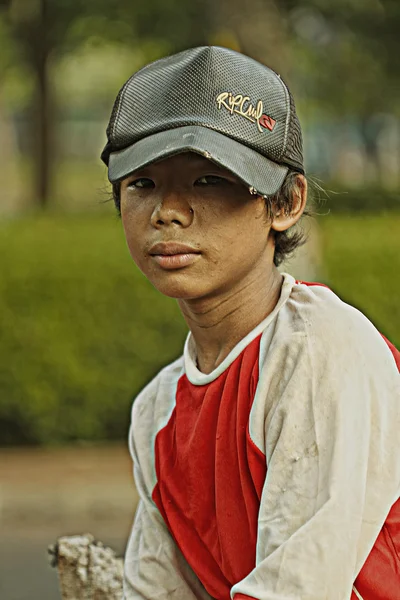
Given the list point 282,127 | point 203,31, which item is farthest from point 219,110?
point 203,31

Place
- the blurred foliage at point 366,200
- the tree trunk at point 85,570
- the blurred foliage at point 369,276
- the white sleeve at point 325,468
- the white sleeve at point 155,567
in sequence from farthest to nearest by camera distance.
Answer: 1. the blurred foliage at point 366,200
2. the blurred foliage at point 369,276
3. the tree trunk at point 85,570
4. the white sleeve at point 155,567
5. the white sleeve at point 325,468

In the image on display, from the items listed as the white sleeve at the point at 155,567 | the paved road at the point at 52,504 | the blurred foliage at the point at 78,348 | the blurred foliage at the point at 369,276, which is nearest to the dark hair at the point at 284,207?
the white sleeve at the point at 155,567

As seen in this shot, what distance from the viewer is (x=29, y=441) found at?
7730 millimetres

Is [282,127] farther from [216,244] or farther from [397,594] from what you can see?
[397,594]

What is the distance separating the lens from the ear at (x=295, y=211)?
84.5 inches

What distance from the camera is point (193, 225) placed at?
203 cm

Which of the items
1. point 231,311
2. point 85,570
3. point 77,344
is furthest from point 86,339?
point 231,311

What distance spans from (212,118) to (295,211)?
31 centimetres

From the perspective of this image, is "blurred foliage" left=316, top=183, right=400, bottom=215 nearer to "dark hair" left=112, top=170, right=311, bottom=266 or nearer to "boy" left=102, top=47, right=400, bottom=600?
"dark hair" left=112, top=170, right=311, bottom=266

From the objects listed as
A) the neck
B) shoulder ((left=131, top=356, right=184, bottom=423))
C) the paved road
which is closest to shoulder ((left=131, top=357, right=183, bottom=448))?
shoulder ((left=131, top=356, right=184, bottom=423))

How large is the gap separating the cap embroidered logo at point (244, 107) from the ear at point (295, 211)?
0.58 ft

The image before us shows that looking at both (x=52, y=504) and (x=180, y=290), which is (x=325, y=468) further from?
(x=52, y=504)

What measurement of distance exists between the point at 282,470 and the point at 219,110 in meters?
0.67

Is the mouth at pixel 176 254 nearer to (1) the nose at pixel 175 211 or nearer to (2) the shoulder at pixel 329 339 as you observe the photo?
(1) the nose at pixel 175 211
